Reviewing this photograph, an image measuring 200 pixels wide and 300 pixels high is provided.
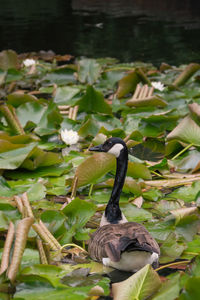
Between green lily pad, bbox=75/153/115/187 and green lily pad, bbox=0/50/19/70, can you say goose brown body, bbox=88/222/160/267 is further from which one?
green lily pad, bbox=0/50/19/70

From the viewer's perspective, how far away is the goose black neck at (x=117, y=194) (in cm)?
303

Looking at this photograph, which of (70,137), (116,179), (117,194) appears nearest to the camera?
(117,194)

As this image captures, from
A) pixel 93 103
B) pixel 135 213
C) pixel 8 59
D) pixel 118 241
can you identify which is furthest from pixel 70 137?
pixel 8 59

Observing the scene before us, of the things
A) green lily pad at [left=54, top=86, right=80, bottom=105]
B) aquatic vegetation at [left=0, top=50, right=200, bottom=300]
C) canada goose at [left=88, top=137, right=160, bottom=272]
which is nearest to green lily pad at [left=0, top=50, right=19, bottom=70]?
aquatic vegetation at [left=0, top=50, right=200, bottom=300]

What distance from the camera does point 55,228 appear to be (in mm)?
2977

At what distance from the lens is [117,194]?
3.14 metres

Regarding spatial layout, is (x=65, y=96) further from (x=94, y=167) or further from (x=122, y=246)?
(x=122, y=246)

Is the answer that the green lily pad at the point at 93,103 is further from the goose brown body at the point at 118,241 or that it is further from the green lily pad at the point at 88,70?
the goose brown body at the point at 118,241

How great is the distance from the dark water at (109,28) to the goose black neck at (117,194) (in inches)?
245

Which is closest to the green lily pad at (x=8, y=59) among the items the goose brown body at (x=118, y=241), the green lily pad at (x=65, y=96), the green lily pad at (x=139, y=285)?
the green lily pad at (x=65, y=96)

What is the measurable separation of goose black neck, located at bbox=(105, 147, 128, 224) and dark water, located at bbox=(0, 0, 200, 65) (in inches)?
245

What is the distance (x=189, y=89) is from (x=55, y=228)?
12.9 ft

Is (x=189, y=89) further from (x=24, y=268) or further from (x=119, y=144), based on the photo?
(x=24, y=268)

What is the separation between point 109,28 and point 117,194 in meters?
10.5
